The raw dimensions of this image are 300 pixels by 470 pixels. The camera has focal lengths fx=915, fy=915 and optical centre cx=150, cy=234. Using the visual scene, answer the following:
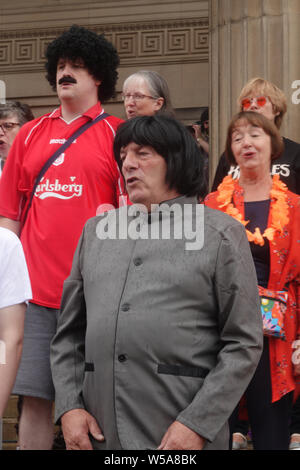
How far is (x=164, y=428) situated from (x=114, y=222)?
758 mm

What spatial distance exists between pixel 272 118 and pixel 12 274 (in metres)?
2.09

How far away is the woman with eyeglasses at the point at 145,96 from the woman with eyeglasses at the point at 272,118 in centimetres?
43

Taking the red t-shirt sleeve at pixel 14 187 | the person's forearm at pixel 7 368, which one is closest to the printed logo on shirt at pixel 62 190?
the red t-shirt sleeve at pixel 14 187

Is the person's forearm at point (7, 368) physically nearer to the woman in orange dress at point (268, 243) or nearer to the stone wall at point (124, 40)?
the woman in orange dress at point (268, 243)

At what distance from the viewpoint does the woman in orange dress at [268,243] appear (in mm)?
3758

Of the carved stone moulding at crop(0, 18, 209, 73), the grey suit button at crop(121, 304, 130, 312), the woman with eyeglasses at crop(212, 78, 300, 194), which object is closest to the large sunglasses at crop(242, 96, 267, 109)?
the woman with eyeglasses at crop(212, 78, 300, 194)

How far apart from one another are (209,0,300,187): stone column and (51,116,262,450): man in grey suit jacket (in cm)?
A: 338

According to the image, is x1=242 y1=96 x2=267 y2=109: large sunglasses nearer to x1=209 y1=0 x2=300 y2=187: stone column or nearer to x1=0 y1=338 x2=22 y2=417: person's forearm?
x1=209 y1=0 x2=300 y2=187: stone column

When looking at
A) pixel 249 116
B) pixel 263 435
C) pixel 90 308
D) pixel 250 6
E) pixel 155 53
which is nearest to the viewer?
pixel 90 308

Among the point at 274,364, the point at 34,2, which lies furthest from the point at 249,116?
the point at 34,2

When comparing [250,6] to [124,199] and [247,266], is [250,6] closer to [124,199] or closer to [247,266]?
[124,199]

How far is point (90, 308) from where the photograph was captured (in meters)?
3.06

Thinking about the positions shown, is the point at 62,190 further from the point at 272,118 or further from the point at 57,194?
the point at 272,118

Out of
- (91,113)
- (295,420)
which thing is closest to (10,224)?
(91,113)
